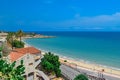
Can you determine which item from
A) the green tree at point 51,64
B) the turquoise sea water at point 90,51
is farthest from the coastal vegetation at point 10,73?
the turquoise sea water at point 90,51

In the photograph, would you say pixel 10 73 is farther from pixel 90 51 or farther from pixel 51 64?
pixel 90 51

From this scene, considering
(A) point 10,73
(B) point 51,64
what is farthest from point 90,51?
(A) point 10,73

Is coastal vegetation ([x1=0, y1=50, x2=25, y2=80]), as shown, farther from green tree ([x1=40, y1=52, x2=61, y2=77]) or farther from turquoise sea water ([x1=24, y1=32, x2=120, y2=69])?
turquoise sea water ([x1=24, y1=32, x2=120, y2=69])

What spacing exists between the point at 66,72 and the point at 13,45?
101 feet

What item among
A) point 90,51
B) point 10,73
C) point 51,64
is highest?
point 10,73

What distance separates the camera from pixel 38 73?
2845 cm

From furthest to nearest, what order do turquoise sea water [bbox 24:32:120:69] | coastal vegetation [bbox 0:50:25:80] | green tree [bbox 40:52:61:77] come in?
1. turquoise sea water [bbox 24:32:120:69]
2. green tree [bbox 40:52:61:77]
3. coastal vegetation [bbox 0:50:25:80]

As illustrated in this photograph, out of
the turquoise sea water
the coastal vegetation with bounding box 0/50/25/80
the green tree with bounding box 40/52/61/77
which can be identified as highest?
the coastal vegetation with bounding box 0/50/25/80

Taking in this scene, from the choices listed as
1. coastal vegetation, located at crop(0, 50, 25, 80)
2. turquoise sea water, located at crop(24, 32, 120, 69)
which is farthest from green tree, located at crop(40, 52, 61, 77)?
coastal vegetation, located at crop(0, 50, 25, 80)

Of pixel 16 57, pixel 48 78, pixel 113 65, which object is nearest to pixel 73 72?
pixel 48 78

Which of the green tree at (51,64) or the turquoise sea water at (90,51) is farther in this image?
the turquoise sea water at (90,51)

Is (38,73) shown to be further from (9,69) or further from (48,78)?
(9,69)

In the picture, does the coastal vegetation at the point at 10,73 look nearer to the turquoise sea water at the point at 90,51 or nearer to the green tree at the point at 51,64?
the green tree at the point at 51,64

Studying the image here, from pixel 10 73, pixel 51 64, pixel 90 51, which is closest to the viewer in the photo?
pixel 10 73
